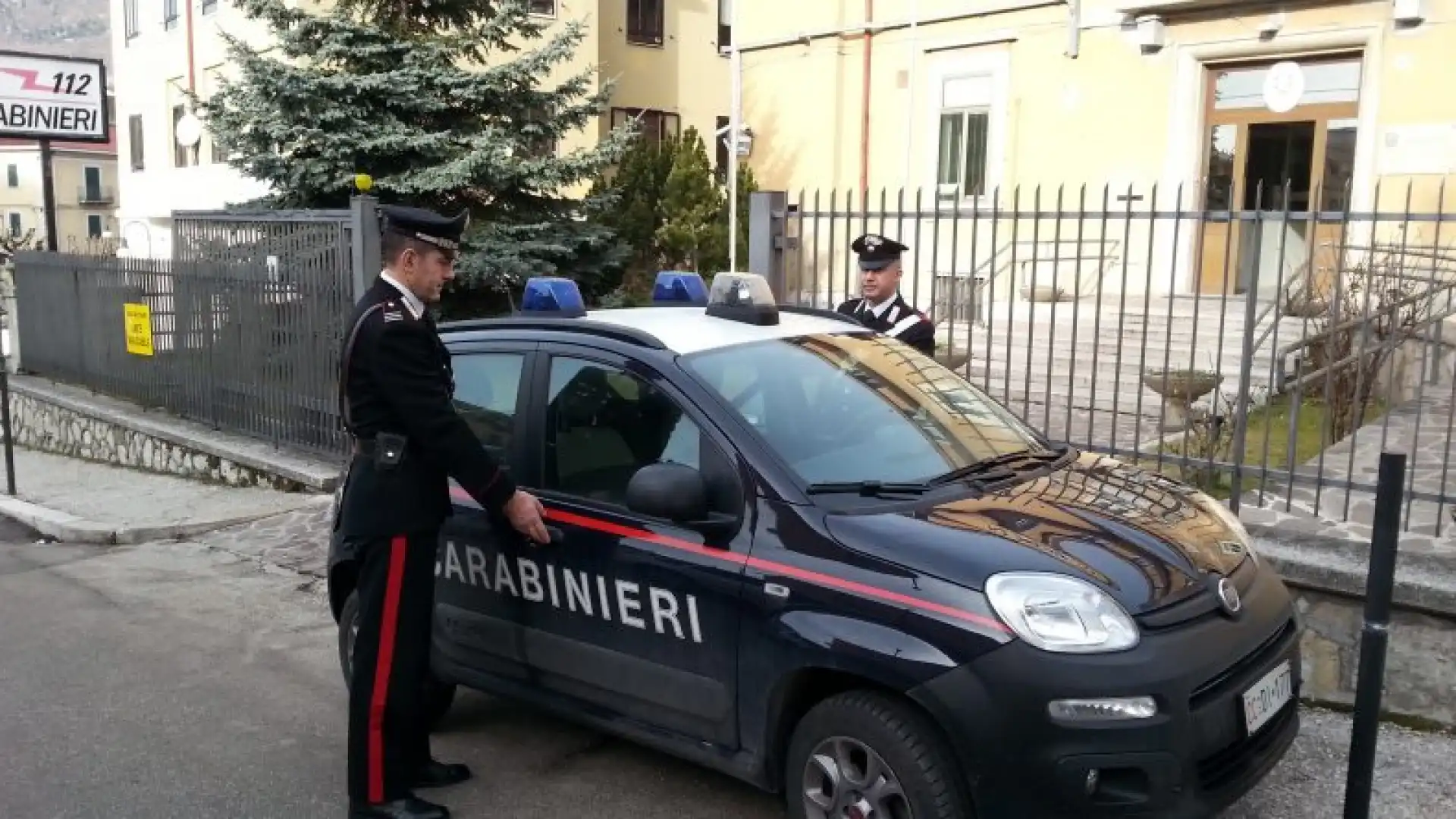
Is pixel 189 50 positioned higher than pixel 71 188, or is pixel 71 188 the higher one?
pixel 189 50

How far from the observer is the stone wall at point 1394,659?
14.8 feet

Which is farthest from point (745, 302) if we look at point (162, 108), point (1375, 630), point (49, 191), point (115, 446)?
point (162, 108)

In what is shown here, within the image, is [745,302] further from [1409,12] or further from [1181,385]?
[1409,12]

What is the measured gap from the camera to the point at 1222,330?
17.6 ft

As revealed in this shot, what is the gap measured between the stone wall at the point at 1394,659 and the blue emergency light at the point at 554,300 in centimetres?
325

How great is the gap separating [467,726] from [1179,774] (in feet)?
9.48

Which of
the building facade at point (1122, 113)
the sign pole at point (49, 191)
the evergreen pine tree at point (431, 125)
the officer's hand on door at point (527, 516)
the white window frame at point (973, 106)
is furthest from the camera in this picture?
the white window frame at point (973, 106)

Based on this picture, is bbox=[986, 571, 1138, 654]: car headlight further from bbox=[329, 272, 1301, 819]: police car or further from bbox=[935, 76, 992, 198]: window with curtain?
bbox=[935, 76, 992, 198]: window with curtain

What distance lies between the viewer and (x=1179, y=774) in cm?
290

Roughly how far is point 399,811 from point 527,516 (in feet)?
3.44

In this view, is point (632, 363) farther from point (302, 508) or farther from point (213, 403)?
point (213, 403)

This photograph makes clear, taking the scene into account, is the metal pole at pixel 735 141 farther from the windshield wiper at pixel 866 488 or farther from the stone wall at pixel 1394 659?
the windshield wiper at pixel 866 488

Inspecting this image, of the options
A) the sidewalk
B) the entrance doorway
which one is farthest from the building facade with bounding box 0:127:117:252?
the entrance doorway

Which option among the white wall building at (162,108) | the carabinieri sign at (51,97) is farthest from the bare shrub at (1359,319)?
the white wall building at (162,108)
